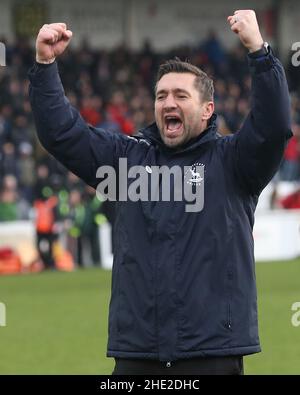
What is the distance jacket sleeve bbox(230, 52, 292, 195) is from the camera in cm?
533

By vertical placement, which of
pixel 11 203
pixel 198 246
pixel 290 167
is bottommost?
pixel 198 246

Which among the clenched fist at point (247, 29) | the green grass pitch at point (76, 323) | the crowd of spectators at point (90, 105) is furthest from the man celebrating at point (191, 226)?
the crowd of spectators at point (90, 105)

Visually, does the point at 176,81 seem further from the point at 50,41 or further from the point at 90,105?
the point at 90,105

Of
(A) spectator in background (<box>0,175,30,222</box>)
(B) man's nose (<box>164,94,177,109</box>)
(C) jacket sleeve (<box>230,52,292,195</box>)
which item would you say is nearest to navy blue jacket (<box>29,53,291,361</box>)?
(C) jacket sleeve (<box>230,52,292,195</box>)

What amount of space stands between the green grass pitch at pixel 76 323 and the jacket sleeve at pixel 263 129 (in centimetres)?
557

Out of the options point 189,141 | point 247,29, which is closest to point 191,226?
point 189,141

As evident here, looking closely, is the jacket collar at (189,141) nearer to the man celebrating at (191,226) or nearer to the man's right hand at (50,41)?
the man celebrating at (191,226)

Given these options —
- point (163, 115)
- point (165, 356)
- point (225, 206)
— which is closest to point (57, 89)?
point (163, 115)

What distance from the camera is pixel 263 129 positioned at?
17.8 feet

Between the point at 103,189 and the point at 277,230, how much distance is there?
732 inches

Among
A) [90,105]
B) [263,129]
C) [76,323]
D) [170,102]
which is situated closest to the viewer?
[263,129]

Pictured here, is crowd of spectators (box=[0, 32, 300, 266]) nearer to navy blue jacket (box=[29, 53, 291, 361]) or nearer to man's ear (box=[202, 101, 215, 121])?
man's ear (box=[202, 101, 215, 121])

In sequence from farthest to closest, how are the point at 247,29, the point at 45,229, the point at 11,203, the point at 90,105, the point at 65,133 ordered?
the point at 90,105
the point at 11,203
the point at 45,229
the point at 65,133
the point at 247,29

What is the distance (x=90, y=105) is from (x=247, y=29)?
2517cm
